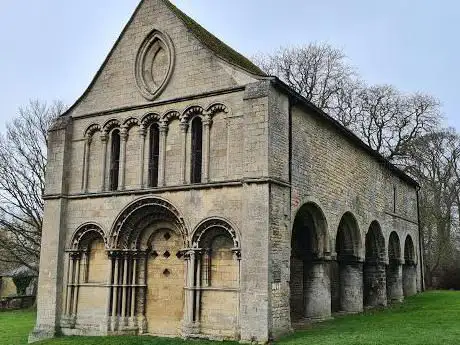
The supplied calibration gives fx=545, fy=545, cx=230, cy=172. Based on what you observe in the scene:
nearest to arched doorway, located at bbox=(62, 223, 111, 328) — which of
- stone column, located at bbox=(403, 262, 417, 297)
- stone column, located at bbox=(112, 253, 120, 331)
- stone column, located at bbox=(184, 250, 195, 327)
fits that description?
stone column, located at bbox=(112, 253, 120, 331)

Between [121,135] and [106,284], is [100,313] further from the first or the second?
[121,135]

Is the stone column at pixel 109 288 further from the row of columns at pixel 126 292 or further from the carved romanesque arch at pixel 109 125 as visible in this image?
the carved romanesque arch at pixel 109 125

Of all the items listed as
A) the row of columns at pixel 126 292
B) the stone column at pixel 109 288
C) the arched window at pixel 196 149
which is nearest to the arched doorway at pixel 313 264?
the arched window at pixel 196 149

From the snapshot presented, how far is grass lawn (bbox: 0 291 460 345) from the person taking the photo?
45.1 ft

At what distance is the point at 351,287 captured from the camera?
21.3 metres

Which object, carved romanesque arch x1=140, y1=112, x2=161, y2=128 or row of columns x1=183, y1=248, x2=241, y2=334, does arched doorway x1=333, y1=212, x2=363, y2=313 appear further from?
carved romanesque arch x1=140, y1=112, x2=161, y2=128

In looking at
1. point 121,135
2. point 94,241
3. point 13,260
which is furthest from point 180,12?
point 13,260

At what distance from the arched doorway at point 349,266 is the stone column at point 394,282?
19.9 ft

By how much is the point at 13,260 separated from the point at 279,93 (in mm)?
23133

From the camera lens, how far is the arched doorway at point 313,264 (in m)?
18.2

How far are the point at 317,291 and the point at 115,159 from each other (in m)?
8.18

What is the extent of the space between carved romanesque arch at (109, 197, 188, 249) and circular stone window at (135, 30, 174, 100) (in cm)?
352

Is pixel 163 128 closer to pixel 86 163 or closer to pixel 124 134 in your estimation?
Answer: pixel 124 134

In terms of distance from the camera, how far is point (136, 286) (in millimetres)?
17391
